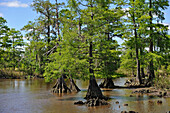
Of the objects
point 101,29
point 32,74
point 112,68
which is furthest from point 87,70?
point 32,74

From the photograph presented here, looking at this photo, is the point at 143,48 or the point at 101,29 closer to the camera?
the point at 101,29

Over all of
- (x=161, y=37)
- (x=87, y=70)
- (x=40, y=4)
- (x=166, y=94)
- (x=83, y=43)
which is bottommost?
(x=166, y=94)

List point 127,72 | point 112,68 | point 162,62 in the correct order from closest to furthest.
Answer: point 112,68 < point 162,62 < point 127,72

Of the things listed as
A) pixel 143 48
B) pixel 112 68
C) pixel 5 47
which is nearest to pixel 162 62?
pixel 143 48

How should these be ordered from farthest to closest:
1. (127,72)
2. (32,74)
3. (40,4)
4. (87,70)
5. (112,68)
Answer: (127,72), (32,74), (40,4), (112,68), (87,70)

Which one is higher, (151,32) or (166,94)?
(151,32)

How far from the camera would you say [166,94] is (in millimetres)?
20953

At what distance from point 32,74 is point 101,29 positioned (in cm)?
3251

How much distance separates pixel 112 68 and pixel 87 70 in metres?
6.05

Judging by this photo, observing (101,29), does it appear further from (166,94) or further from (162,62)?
(162,62)

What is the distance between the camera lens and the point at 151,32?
29828 mm

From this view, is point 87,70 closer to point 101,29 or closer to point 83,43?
point 83,43

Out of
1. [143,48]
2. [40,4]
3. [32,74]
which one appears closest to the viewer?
[40,4]

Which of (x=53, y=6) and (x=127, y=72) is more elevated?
(x=53, y=6)
